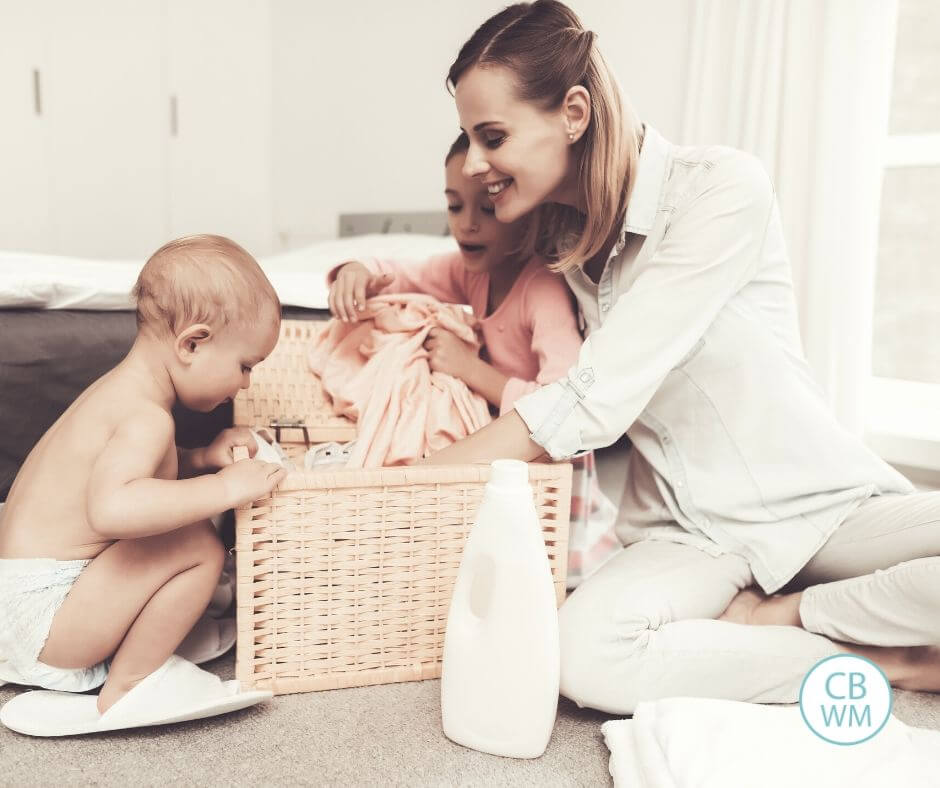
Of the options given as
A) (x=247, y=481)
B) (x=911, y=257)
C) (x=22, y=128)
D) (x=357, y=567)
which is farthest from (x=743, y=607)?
(x=22, y=128)

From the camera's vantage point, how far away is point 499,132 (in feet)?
3.44

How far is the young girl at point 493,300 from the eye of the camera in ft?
3.88

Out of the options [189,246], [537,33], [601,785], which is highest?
[537,33]

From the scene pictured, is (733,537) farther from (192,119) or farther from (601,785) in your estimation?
(192,119)

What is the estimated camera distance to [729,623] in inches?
38.7

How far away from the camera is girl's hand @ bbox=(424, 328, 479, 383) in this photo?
122cm

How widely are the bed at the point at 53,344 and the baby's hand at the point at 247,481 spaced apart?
1.53 ft

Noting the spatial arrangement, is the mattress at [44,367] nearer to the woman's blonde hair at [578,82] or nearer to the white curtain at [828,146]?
the woman's blonde hair at [578,82]

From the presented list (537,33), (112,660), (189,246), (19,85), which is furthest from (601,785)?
(19,85)

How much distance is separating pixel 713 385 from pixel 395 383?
439mm

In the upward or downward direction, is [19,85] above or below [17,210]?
above

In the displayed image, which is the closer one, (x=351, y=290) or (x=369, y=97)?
(x=351, y=290)

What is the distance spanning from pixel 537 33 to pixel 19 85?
8.45ft

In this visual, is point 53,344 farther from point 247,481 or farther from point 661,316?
point 661,316
